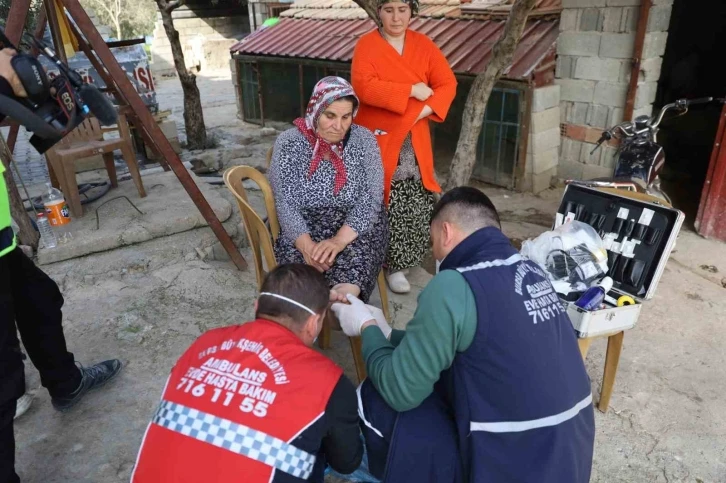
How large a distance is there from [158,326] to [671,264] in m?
3.52

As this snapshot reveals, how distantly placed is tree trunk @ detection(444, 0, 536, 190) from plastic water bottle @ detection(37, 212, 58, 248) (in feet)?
9.77

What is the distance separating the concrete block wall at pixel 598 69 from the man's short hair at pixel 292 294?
4.20 meters

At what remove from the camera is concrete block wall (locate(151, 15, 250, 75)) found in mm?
17297

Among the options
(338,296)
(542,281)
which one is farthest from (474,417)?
(338,296)

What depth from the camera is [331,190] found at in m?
2.66

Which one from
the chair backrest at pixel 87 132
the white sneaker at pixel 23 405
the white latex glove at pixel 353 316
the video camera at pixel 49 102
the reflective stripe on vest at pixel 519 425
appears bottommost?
the white sneaker at pixel 23 405

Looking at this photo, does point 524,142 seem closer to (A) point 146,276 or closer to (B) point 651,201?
(B) point 651,201

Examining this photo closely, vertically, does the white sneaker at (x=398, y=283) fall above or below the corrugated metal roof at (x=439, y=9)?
below

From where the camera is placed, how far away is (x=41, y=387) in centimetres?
250

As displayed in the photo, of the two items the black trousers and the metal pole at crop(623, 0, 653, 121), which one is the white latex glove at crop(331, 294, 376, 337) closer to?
the black trousers

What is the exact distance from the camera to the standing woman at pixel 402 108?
10.1 ft

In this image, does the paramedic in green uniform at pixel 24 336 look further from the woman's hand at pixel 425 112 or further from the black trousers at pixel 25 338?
the woman's hand at pixel 425 112

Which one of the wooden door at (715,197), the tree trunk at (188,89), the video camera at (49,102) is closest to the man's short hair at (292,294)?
the video camera at (49,102)

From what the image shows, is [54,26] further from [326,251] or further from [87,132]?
[326,251]
